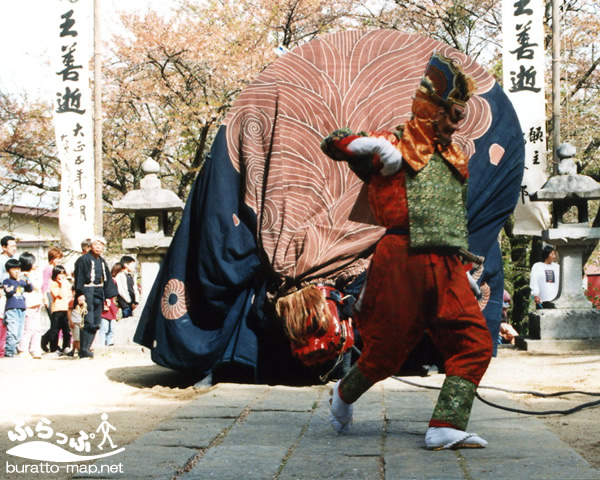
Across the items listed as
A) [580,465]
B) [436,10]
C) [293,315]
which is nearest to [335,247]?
[293,315]

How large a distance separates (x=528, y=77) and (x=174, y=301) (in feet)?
25.8

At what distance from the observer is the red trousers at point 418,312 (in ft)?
12.0

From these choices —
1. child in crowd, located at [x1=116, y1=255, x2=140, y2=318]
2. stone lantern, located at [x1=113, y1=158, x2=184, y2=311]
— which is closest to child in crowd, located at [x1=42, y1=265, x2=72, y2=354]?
child in crowd, located at [x1=116, y1=255, x2=140, y2=318]

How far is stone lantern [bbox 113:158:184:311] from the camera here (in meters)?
8.91

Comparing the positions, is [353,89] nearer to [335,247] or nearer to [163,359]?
[335,247]

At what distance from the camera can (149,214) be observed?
9.11 m

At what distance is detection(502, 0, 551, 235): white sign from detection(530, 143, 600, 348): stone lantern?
111 inches

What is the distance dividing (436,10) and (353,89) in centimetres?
1214

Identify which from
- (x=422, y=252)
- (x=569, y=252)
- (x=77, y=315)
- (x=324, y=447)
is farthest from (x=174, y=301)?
(x=569, y=252)

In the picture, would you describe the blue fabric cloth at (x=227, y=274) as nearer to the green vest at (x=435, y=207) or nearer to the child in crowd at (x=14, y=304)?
the green vest at (x=435, y=207)

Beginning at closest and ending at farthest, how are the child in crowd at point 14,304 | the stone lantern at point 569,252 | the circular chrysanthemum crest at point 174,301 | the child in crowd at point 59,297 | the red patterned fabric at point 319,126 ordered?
the red patterned fabric at point 319,126 → the circular chrysanthemum crest at point 174,301 → the stone lantern at point 569,252 → the child in crowd at point 14,304 → the child in crowd at point 59,297

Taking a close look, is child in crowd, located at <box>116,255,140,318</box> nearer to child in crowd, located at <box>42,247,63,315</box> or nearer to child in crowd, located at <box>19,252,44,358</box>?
child in crowd, located at <box>42,247,63,315</box>

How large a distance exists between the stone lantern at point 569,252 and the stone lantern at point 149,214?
4.17 metres

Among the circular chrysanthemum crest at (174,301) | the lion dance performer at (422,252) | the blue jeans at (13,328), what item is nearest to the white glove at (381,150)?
the lion dance performer at (422,252)
